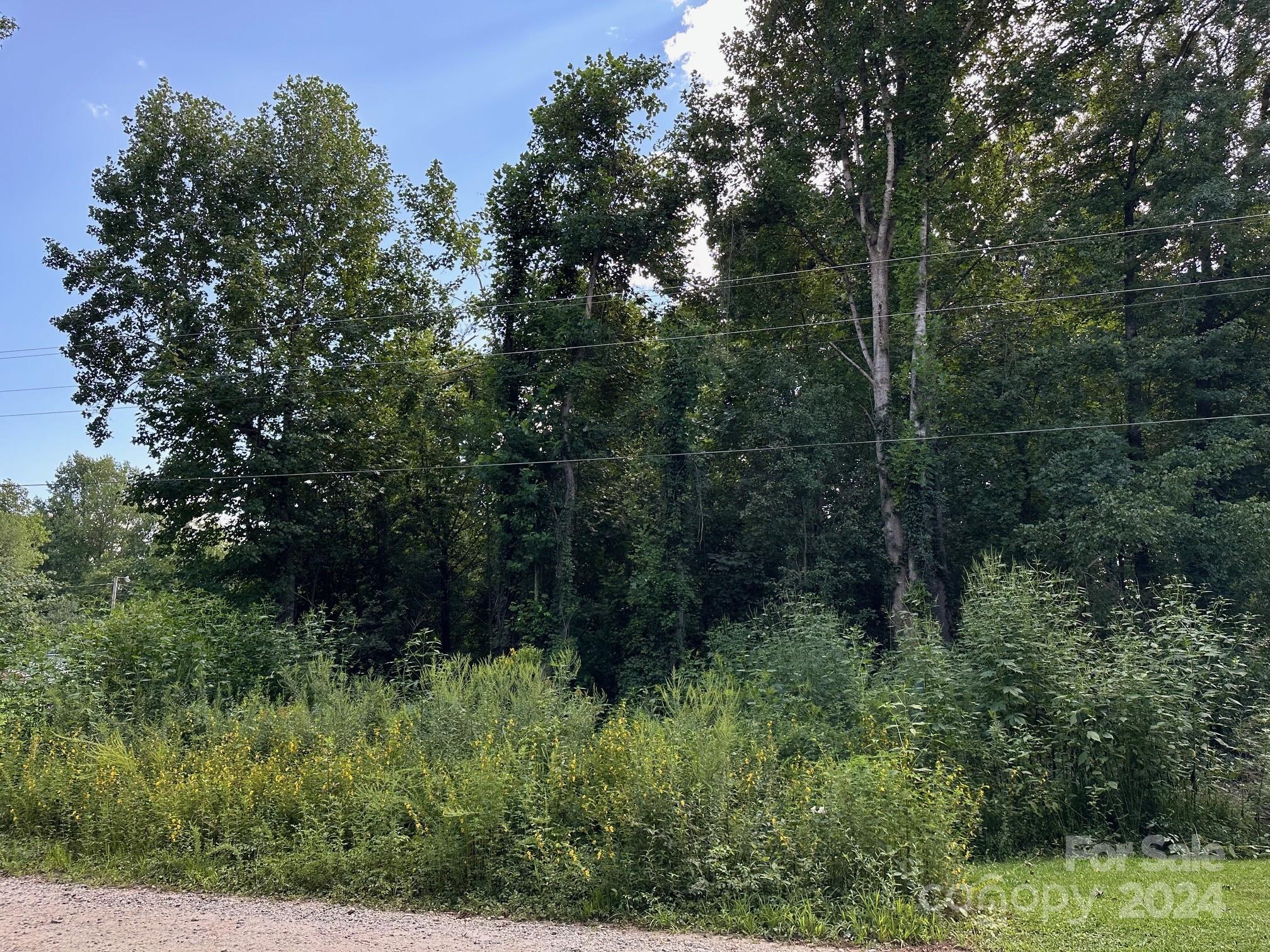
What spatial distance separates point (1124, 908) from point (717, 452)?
492 inches

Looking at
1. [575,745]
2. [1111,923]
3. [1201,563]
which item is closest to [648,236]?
[1201,563]

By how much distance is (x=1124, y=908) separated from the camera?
15.3 feet

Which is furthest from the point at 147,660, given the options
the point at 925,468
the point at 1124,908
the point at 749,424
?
the point at 925,468

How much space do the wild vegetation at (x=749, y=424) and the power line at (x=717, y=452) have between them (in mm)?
153

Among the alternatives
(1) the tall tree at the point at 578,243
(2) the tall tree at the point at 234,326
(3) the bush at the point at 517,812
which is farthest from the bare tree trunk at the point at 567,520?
(3) the bush at the point at 517,812

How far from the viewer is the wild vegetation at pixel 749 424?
7293mm

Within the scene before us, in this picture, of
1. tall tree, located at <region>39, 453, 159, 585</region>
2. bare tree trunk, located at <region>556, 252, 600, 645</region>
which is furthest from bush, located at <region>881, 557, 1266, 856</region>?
tall tree, located at <region>39, 453, 159, 585</region>

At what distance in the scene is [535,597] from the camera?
59.5 ft

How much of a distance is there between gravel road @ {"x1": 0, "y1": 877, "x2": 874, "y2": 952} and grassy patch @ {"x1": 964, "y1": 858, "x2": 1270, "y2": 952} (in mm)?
1635

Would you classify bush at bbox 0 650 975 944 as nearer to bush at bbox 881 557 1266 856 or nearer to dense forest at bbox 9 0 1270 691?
bush at bbox 881 557 1266 856

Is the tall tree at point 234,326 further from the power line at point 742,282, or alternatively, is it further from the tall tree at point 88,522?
the tall tree at point 88,522

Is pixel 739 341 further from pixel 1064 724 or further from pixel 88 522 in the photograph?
pixel 88 522

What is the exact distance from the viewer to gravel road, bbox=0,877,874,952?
13.8 ft

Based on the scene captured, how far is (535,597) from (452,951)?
14108 mm
